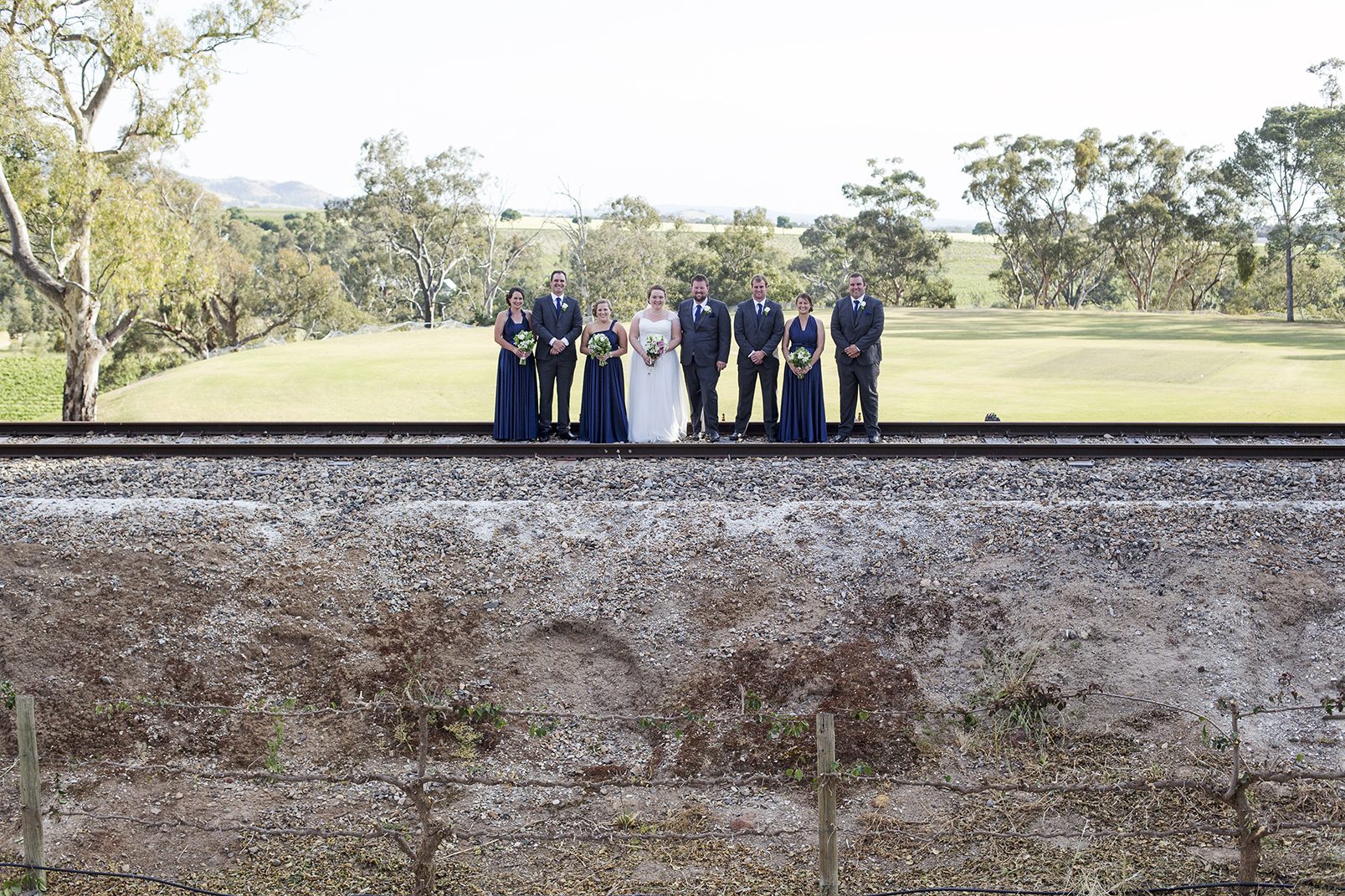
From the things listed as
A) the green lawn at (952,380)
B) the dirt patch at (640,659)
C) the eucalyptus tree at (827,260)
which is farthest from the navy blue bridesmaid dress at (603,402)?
the eucalyptus tree at (827,260)

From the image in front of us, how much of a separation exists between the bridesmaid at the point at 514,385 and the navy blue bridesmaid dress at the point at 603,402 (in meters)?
0.60

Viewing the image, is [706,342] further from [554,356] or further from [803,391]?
[554,356]

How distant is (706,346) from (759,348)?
0.59m

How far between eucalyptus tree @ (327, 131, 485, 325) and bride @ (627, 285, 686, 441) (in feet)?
131

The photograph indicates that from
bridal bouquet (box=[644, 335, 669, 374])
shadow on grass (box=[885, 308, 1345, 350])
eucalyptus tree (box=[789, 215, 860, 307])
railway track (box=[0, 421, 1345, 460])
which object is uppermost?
eucalyptus tree (box=[789, 215, 860, 307])

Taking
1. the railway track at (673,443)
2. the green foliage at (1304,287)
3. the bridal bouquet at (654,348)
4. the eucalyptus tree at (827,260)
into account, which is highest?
the eucalyptus tree at (827,260)

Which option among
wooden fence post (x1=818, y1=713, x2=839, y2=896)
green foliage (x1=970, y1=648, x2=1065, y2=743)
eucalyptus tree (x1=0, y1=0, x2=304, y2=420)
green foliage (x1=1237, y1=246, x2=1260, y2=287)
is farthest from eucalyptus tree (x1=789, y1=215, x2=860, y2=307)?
wooden fence post (x1=818, y1=713, x2=839, y2=896)

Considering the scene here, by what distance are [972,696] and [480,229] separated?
4798 centimetres

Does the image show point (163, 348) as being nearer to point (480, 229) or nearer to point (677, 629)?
point (480, 229)

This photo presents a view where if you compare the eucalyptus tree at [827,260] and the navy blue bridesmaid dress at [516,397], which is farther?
the eucalyptus tree at [827,260]

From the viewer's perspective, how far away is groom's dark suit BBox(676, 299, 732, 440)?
463 inches

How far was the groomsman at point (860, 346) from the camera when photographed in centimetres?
1153

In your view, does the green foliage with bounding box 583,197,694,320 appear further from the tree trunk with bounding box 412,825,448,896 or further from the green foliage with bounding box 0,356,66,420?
the tree trunk with bounding box 412,825,448,896

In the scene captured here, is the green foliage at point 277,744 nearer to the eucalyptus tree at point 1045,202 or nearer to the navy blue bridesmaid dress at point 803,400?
the navy blue bridesmaid dress at point 803,400
